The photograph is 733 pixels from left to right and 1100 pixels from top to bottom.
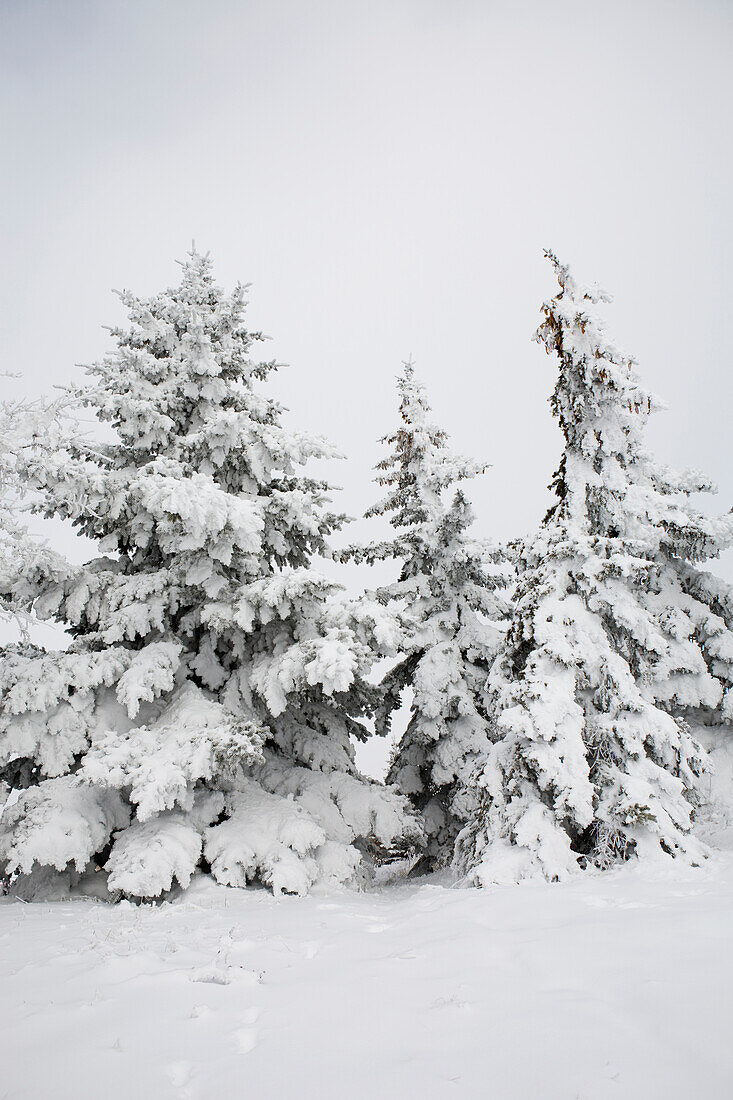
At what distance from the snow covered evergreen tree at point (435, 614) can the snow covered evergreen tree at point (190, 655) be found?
2827mm

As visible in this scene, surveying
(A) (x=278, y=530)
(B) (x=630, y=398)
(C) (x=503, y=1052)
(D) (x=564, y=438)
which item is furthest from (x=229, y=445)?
(C) (x=503, y=1052)

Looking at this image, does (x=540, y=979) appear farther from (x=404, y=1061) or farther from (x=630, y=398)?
(x=630, y=398)

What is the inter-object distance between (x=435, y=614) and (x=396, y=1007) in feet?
37.3

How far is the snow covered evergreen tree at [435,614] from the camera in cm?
1356

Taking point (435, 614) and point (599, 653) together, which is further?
point (435, 614)

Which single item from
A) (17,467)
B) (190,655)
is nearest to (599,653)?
(190,655)

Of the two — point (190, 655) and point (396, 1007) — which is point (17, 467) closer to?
point (190, 655)

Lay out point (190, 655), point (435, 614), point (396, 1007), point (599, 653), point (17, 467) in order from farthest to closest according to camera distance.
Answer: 1. point (435, 614)
2. point (190, 655)
3. point (599, 653)
4. point (17, 467)
5. point (396, 1007)

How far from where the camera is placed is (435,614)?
14891 mm

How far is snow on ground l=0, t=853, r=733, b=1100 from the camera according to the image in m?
2.88

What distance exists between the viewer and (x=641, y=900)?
221 inches

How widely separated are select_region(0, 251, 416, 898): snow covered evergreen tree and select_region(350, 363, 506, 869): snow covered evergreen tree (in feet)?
9.28

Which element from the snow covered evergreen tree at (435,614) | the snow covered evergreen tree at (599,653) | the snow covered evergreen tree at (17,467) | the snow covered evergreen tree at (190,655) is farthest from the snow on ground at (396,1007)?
the snow covered evergreen tree at (435,614)

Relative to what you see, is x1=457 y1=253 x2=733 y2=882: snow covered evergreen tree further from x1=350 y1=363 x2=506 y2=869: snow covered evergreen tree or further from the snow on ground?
x1=350 y1=363 x2=506 y2=869: snow covered evergreen tree
